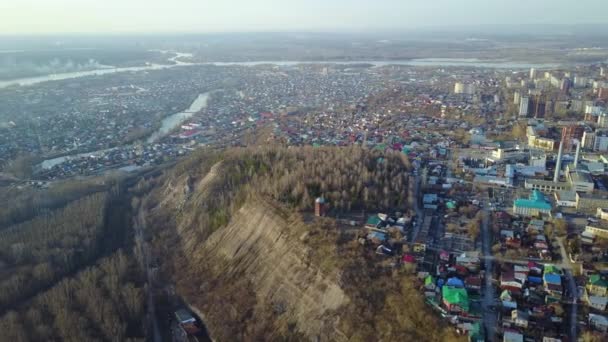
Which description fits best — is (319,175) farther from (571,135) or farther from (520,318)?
(571,135)

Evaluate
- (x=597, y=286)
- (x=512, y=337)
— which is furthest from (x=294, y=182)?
(x=597, y=286)

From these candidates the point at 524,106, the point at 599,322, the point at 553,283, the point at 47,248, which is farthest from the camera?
the point at 524,106

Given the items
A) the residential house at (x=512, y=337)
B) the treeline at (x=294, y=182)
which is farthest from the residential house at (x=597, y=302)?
the treeline at (x=294, y=182)

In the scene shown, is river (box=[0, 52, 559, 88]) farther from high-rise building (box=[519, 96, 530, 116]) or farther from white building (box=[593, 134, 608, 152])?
white building (box=[593, 134, 608, 152])

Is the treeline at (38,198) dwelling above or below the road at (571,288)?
below

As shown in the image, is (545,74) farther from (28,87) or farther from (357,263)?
(28,87)

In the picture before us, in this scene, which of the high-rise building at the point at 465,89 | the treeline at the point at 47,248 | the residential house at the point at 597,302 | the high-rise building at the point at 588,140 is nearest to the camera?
the residential house at the point at 597,302

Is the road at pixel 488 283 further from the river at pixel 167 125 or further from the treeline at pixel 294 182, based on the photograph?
the river at pixel 167 125
